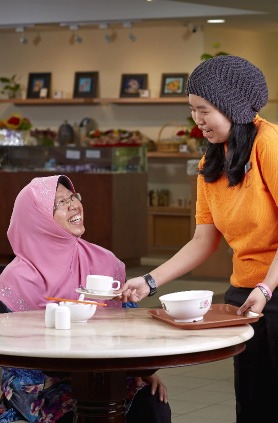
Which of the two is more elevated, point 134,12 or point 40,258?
point 134,12

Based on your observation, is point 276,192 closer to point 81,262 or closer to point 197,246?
point 197,246

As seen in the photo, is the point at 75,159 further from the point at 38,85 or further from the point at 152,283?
the point at 152,283

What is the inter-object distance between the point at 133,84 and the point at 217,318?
419 inches

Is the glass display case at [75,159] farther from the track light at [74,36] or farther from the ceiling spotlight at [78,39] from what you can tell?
the ceiling spotlight at [78,39]

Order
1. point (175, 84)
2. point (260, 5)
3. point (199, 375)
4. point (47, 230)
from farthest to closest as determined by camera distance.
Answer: point (175, 84), point (260, 5), point (199, 375), point (47, 230)

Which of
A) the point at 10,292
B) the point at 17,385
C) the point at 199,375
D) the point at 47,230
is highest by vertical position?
the point at 47,230

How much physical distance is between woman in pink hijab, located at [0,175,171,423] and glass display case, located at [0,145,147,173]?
718cm

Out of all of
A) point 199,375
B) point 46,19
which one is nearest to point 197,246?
point 199,375

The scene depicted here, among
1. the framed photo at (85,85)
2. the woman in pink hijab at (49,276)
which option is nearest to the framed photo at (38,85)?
the framed photo at (85,85)

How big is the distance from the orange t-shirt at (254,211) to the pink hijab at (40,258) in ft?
1.76

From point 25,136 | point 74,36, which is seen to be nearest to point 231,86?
point 25,136

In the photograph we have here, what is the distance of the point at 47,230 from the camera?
11.0ft

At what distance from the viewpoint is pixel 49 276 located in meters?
3.33

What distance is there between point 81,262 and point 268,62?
10438 mm
